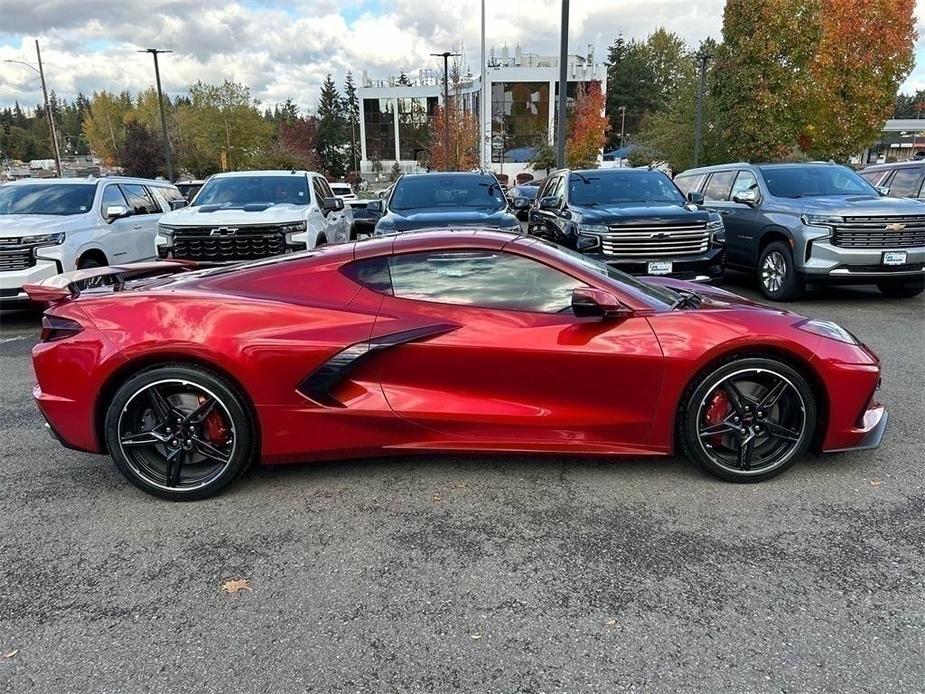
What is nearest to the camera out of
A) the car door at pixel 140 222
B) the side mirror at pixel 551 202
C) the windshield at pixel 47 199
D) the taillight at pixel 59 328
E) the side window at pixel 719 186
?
the taillight at pixel 59 328

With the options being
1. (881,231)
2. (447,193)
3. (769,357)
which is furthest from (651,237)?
(769,357)

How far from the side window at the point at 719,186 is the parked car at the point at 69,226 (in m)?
9.04

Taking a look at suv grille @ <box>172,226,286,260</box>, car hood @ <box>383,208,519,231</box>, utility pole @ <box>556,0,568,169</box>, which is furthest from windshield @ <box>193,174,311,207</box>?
utility pole @ <box>556,0,568,169</box>

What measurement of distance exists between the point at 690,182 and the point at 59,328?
10.6 metres

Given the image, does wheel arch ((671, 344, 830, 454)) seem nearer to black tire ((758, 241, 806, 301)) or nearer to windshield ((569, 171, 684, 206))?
black tire ((758, 241, 806, 301))

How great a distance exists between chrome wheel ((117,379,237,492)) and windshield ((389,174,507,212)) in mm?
6653

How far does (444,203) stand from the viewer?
9938mm

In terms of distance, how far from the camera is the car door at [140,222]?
10.0 metres

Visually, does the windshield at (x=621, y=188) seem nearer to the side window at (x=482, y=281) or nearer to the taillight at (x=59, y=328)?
the side window at (x=482, y=281)

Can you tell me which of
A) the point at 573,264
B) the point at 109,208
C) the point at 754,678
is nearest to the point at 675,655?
the point at 754,678

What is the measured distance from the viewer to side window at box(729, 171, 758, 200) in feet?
32.6

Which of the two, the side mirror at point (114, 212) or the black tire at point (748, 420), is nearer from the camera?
the black tire at point (748, 420)

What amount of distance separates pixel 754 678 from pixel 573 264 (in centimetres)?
220

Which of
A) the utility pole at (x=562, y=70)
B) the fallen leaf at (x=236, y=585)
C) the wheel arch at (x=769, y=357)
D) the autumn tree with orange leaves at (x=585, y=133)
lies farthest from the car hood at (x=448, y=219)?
the autumn tree with orange leaves at (x=585, y=133)
